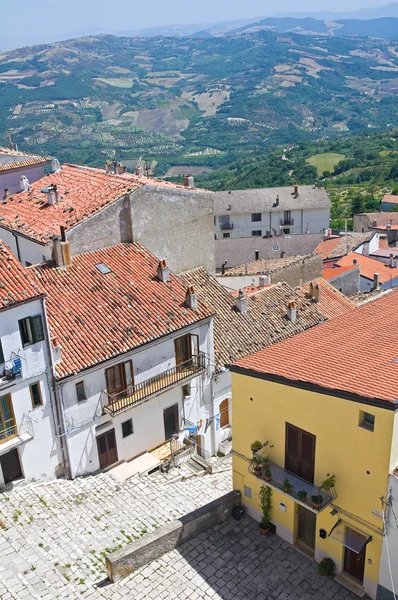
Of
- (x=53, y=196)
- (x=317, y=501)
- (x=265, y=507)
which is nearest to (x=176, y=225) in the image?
(x=53, y=196)

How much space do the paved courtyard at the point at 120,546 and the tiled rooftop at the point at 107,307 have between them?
5.36m

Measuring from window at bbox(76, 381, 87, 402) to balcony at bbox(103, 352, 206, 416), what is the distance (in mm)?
1022

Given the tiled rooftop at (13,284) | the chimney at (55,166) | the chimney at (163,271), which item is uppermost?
the tiled rooftop at (13,284)

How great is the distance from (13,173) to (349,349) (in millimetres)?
31289

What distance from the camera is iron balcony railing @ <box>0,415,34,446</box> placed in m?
23.7

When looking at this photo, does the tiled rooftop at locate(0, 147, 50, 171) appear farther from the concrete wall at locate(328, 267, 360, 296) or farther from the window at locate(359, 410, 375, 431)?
the window at locate(359, 410, 375, 431)

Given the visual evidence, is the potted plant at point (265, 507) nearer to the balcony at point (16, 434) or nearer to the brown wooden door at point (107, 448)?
the brown wooden door at point (107, 448)

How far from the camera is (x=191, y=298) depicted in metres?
30.0

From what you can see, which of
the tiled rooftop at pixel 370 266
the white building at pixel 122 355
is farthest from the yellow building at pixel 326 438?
the tiled rooftop at pixel 370 266

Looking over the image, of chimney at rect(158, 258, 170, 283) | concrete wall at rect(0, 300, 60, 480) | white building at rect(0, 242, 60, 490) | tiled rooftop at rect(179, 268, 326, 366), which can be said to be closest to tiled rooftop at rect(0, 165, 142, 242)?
chimney at rect(158, 258, 170, 283)

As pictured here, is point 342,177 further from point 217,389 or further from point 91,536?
point 91,536

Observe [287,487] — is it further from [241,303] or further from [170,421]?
[241,303]

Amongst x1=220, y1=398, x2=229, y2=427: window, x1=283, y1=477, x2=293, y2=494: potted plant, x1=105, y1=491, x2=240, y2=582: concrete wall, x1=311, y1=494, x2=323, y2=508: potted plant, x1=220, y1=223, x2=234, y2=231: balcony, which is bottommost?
x1=220, y1=223, x2=234, y2=231: balcony

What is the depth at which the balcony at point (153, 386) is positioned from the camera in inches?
1063
